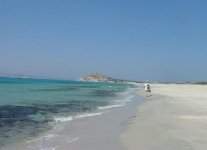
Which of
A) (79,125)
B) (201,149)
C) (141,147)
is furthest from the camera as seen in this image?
(79,125)

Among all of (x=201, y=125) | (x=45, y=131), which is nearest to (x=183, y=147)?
(x=201, y=125)

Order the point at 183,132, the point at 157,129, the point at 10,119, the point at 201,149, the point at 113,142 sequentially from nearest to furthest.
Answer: the point at 201,149 → the point at 113,142 → the point at 183,132 → the point at 157,129 → the point at 10,119

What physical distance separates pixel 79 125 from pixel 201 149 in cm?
753

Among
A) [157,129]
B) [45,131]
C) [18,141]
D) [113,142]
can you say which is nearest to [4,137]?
[18,141]

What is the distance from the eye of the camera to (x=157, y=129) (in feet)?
47.9

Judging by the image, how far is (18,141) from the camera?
40.2 feet

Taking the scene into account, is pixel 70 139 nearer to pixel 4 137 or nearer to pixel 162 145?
pixel 4 137

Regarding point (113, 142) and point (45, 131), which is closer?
point (113, 142)

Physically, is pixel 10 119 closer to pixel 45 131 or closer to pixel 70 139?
pixel 45 131

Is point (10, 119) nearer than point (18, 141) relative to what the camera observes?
No

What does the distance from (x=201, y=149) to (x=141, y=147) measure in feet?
6.07

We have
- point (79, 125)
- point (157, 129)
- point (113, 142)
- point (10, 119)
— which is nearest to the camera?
point (113, 142)

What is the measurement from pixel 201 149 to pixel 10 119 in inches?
436

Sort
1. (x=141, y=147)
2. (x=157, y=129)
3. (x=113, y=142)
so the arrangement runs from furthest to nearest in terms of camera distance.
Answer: (x=157, y=129) < (x=113, y=142) < (x=141, y=147)
